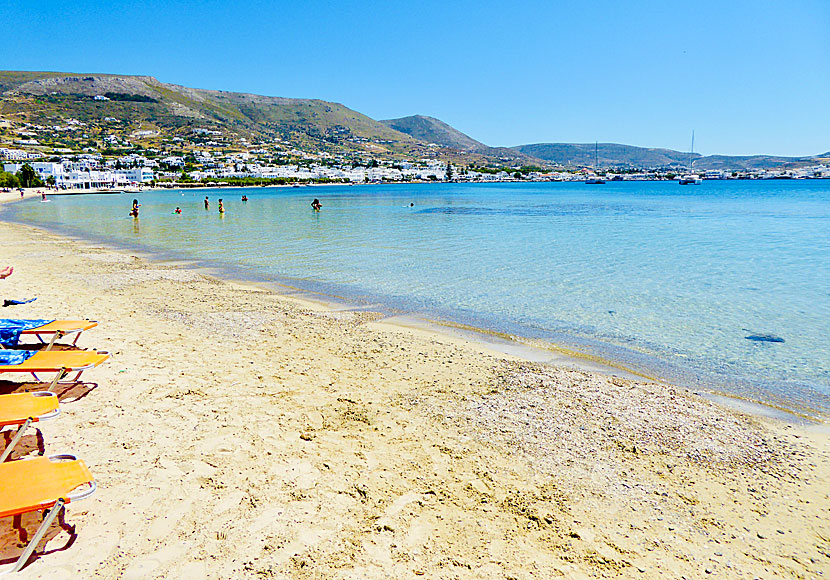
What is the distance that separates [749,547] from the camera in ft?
11.6

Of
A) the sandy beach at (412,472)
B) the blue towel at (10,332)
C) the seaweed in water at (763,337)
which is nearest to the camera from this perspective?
the sandy beach at (412,472)

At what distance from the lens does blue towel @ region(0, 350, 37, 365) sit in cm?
548

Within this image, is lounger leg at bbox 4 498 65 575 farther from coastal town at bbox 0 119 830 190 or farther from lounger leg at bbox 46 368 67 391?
coastal town at bbox 0 119 830 190

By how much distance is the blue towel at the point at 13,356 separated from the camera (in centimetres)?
548

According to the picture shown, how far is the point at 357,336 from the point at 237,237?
18.7 m

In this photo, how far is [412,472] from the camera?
4.32 meters

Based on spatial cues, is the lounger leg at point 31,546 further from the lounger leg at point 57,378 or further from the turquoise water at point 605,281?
the turquoise water at point 605,281

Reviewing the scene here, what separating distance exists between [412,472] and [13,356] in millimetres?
4644

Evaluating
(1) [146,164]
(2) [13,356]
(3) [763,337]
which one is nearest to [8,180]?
(1) [146,164]

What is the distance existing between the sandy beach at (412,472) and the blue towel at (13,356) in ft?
1.12

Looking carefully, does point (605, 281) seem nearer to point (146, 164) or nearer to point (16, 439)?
point (16, 439)

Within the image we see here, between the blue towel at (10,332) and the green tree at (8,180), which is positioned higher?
the green tree at (8,180)

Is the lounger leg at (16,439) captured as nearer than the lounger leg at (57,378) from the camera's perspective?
Yes

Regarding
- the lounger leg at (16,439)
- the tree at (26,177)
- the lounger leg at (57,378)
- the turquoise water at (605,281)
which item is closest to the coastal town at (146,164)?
the tree at (26,177)
